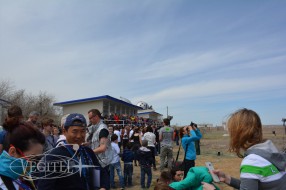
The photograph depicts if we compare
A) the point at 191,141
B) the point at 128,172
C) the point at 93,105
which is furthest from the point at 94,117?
the point at 93,105

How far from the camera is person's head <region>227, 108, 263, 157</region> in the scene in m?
2.18

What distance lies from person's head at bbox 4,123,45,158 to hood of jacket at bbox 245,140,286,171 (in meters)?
1.58

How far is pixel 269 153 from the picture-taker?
79.8 inches

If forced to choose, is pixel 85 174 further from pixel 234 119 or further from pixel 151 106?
pixel 151 106

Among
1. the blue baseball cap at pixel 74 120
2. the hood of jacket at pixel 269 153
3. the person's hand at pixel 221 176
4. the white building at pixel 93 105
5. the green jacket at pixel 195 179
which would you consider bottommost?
the green jacket at pixel 195 179

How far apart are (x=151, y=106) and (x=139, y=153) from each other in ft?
160

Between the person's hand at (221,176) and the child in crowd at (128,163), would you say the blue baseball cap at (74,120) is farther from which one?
the child in crowd at (128,163)

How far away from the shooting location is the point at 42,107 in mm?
50938

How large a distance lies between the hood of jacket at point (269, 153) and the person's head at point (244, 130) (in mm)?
87

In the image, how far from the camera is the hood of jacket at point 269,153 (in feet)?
6.61

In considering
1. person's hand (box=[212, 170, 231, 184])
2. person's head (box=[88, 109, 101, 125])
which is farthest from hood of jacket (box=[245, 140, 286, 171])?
person's head (box=[88, 109, 101, 125])

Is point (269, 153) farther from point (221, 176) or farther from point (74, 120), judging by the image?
point (74, 120)

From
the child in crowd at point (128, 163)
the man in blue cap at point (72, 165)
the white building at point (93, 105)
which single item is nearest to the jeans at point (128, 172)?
the child in crowd at point (128, 163)

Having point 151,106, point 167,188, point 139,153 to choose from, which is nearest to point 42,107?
point 151,106
